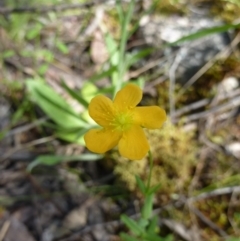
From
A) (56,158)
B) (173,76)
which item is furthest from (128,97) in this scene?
(173,76)

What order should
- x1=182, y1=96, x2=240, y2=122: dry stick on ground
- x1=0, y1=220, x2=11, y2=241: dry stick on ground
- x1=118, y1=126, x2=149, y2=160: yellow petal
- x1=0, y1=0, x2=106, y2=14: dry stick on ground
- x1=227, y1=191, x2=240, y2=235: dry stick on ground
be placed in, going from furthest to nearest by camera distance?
x1=0, y1=0, x2=106, y2=14: dry stick on ground → x1=182, y1=96, x2=240, y2=122: dry stick on ground → x1=0, y1=220, x2=11, y2=241: dry stick on ground → x1=227, y1=191, x2=240, y2=235: dry stick on ground → x1=118, y1=126, x2=149, y2=160: yellow petal

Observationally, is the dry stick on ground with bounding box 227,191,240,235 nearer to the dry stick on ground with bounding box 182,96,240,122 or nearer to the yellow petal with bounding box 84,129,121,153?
the dry stick on ground with bounding box 182,96,240,122

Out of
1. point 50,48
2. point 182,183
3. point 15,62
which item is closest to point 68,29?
point 50,48

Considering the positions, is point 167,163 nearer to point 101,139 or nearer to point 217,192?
point 217,192

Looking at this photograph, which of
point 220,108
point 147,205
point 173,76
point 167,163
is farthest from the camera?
point 173,76

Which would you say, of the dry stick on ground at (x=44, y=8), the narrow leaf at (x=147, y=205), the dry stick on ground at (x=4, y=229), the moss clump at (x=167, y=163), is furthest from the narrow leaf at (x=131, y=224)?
the dry stick on ground at (x=44, y=8)

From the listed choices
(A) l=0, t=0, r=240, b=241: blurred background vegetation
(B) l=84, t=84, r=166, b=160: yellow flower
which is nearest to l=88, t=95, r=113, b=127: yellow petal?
(B) l=84, t=84, r=166, b=160: yellow flower
